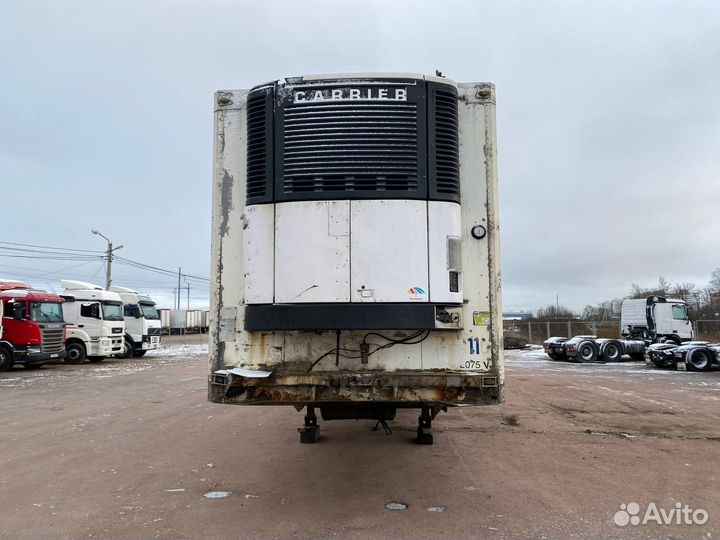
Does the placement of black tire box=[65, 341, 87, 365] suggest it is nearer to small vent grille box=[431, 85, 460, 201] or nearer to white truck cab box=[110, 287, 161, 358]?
white truck cab box=[110, 287, 161, 358]

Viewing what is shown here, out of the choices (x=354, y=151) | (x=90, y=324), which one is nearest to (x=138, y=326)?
(x=90, y=324)

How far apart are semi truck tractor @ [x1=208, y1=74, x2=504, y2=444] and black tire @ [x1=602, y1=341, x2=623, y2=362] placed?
2309 cm

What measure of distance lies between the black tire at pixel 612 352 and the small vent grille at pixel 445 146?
921 inches

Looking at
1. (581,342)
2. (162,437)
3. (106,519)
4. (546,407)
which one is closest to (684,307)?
(581,342)

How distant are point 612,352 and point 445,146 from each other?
23.8 m

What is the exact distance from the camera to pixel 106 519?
14.6ft

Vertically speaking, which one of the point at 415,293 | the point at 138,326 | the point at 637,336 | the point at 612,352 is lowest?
the point at 612,352

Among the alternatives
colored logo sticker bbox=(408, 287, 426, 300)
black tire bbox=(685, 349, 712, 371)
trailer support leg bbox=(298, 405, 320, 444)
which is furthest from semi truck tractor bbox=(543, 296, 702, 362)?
colored logo sticker bbox=(408, 287, 426, 300)

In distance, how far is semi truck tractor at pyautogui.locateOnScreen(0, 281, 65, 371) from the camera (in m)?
19.1

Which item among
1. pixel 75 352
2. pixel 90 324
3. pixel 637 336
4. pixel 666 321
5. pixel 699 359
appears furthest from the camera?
pixel 637 336

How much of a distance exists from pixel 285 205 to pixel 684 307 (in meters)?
27.8

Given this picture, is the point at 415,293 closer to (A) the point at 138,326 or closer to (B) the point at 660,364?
(B) the point at 660,364

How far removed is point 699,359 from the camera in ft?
65.4

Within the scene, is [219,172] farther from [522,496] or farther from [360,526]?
[522,496]
